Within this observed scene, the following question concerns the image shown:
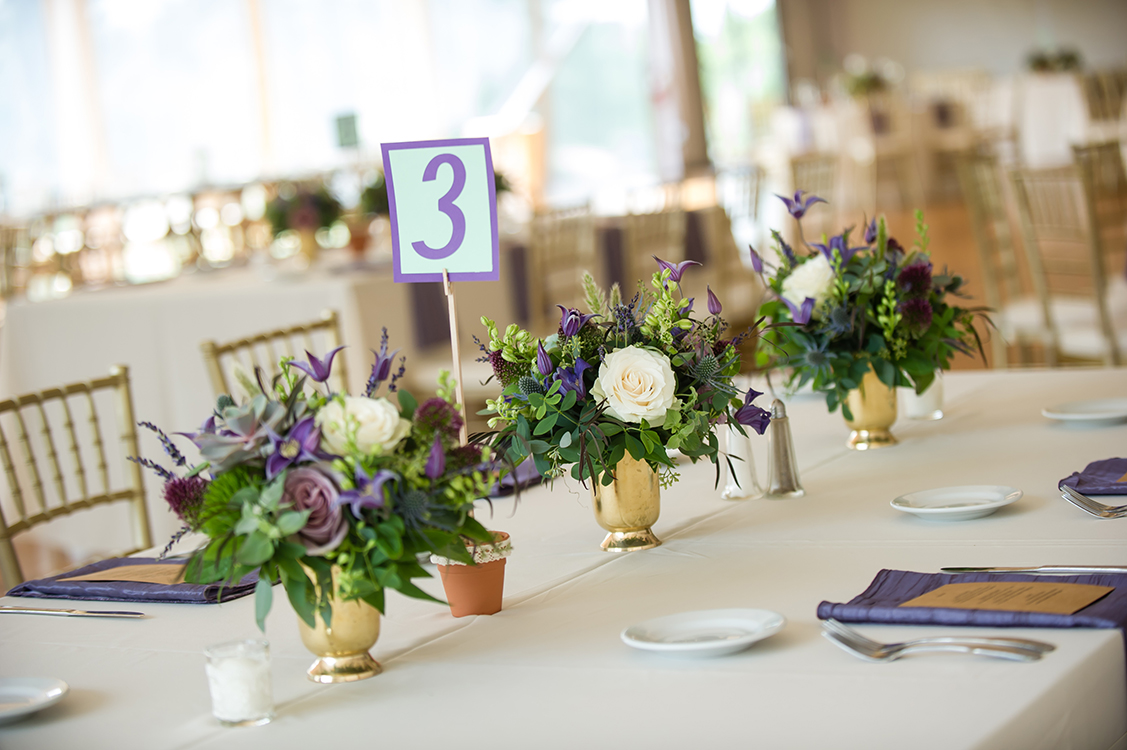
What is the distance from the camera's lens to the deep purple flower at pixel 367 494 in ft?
3.03

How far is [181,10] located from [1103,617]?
32.3 ft

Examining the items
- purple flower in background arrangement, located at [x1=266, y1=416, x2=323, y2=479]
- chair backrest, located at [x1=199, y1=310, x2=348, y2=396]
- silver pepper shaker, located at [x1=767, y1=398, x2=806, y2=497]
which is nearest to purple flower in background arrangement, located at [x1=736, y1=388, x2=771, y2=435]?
silver pepper shaker, located at [x1=767, y1=398, x2=806, y2=497]

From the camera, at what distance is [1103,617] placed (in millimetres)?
958

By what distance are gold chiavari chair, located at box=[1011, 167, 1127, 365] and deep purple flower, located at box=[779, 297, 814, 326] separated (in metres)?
1.81

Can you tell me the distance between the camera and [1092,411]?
1746mm

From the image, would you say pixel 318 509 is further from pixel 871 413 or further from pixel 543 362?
pixel 871 413

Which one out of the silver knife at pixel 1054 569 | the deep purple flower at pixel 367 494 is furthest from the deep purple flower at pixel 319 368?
the silver knife at pixel 1054 569

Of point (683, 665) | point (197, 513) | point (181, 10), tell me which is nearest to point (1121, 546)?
point (683, 665)

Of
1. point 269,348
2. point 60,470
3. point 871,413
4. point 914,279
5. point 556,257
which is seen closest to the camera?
point 914,279

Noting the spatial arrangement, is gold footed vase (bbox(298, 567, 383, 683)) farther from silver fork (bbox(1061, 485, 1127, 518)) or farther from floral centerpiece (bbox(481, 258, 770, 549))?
silver fork (bbox(1061, 485, 1127, 518))

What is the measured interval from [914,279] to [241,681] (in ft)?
3.52

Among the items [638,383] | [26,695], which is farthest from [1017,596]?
[26,695]

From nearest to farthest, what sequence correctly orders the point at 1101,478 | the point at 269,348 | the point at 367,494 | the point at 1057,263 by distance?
the point at 367,494 < the point at 1101,478 < the point at 269,348 < the point at 1057,263

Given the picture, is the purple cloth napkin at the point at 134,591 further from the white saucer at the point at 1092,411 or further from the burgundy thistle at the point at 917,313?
the white saucer at the point at 1092,411
